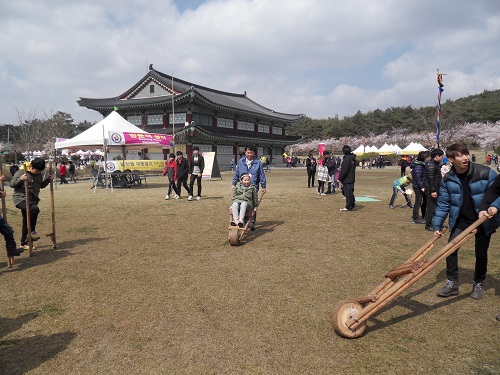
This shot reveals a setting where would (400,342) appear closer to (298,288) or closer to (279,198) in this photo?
(298,288)

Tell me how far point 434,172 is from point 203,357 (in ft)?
19.9

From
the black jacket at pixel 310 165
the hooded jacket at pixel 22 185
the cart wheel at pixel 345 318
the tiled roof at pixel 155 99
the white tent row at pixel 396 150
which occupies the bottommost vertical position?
the cart wheel at pixel 345 318

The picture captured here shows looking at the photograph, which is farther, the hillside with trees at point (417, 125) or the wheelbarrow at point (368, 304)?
the hillside with trees at point (417, 125)

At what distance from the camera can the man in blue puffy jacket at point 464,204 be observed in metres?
3.48

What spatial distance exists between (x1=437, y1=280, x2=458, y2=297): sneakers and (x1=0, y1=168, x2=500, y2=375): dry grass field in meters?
0.08

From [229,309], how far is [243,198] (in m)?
3.12

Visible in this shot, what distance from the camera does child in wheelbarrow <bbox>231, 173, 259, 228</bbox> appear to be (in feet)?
20.5

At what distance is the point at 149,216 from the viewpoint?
886 centimetres

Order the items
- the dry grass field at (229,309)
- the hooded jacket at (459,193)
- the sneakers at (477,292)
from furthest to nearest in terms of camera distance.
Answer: the sneakers at (477,292), the hooded jacket at (459,193), the dry grass field at (229,309)

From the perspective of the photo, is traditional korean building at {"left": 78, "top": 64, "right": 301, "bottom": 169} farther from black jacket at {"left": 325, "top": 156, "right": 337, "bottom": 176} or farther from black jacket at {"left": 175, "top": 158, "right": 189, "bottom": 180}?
black jacket at {"left": 325, "top": 156, "right": 337, "bottom": 176}

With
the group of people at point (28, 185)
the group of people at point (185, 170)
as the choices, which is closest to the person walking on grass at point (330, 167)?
the group of people at point (185, 170)

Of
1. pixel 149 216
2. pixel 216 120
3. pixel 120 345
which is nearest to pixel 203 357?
pixel 120 345

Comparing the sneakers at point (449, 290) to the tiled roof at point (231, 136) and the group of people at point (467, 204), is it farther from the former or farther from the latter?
the tiled roof at point (231, 136)

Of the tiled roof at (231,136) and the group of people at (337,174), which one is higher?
the tiled roof at (231,136)
